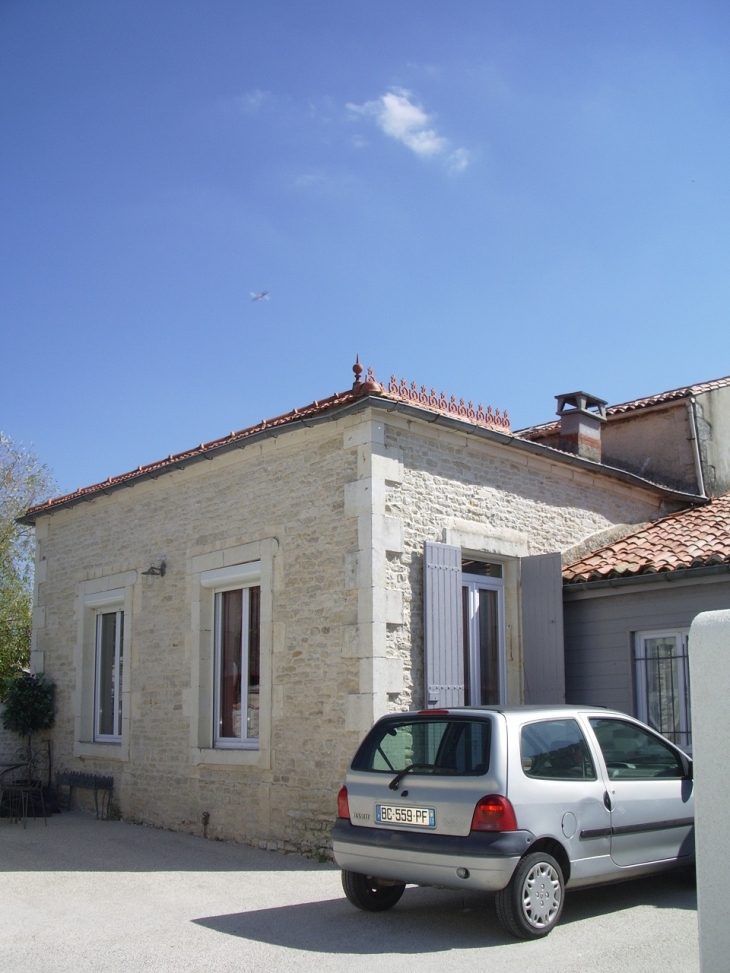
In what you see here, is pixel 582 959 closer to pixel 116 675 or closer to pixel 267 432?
pixel 267 432

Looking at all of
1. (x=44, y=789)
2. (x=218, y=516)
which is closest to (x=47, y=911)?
(x=218, y=516)

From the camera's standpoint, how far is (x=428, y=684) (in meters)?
8.85

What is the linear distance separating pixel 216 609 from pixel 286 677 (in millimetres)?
1740

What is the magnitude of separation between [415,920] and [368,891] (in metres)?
0.38

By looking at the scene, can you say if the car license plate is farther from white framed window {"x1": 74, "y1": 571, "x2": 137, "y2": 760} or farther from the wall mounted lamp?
white framed window {"x1": 74, "y1": 571, "x2": 137, "y2": 760}

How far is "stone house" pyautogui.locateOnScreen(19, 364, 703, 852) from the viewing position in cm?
888

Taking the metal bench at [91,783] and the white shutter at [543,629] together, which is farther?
the metal bench at [91,783]

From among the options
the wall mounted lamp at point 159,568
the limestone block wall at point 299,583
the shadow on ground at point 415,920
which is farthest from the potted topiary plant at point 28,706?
the shadow on ground at point 415,920

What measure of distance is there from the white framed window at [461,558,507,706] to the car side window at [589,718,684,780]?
3061 mm

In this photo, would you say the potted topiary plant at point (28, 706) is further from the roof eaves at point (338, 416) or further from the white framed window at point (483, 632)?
the white framed window at point (483, 632)

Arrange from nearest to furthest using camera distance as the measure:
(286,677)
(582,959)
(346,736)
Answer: (582,959)
(346,736)
(286,677)

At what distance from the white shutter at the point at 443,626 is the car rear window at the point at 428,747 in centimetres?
244

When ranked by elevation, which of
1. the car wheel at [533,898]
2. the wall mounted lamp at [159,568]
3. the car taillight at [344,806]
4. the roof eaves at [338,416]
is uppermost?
the roof eaves at [338,416]

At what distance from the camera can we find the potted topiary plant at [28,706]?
13.1 meters
